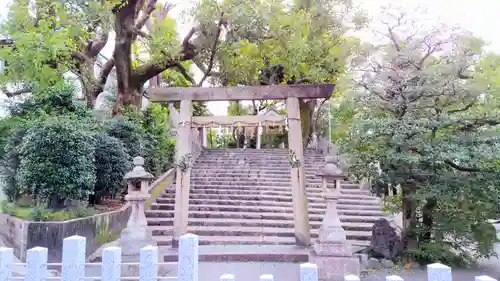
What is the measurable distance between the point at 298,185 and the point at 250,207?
10.9 ft

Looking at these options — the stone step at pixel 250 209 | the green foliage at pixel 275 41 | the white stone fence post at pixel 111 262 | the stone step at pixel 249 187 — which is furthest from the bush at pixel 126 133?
the white stone fence post at pixel 111 262

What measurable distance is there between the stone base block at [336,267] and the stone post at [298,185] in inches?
63.8

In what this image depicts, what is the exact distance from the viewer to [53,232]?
6098mm

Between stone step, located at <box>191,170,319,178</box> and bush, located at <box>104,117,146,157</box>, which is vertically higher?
bush, located at <box>104,117,146,157</box>

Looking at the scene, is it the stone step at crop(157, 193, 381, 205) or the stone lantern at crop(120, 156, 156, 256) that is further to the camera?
the stone step at crop(157, 193, 381, 205)

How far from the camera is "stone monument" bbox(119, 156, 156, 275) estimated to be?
529cm

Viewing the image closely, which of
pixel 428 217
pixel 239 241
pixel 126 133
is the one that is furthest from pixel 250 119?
pixel 126 133

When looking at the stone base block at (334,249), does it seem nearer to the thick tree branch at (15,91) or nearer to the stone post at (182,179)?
the stone post at (182,179)

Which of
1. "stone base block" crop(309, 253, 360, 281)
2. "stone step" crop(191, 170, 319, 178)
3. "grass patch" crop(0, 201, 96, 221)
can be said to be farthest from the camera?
"stone step" crop(191, 170, 319, 178)

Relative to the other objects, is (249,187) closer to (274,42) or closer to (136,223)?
(274,42)

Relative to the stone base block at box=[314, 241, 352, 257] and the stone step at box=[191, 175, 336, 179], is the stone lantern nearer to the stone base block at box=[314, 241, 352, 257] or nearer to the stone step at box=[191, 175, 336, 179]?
the stone base block at box=[314, 241, 352, 257]

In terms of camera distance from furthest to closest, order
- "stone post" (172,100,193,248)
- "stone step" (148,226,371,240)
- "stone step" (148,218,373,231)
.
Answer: "stone step" (148,218,373,231), "stone step" (148,226,371,240), "stone post" (172,100,193,248)

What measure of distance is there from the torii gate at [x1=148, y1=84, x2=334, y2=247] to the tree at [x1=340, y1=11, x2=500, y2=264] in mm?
1074

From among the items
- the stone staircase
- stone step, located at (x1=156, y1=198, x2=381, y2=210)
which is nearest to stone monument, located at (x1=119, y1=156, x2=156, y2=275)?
the stone staircase
